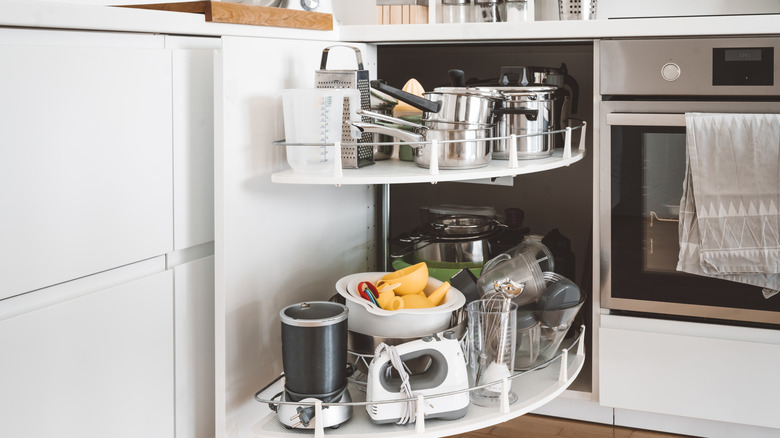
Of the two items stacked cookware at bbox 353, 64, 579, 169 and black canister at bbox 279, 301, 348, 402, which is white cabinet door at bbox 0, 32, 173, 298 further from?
stacked cookware at bbox 353, 64, 579, 169

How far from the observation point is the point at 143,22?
102 centimetres

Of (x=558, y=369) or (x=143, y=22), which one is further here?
(x=558, y=369)

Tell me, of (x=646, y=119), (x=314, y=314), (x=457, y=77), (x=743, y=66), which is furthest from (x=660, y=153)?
(x=314, y=314)

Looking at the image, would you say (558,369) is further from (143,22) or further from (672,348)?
(143,22)

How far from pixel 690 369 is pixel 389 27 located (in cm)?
94

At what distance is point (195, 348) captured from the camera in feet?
3.84

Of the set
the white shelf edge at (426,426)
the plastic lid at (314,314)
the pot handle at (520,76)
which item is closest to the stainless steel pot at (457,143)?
the pot handle at (520,76)

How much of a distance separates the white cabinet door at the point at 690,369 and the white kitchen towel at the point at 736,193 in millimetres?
134

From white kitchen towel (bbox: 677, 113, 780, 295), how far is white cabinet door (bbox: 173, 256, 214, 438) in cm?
91

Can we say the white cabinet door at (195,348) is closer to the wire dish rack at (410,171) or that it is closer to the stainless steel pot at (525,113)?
the wire dish rack at (410,171)

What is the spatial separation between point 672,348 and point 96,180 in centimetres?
113

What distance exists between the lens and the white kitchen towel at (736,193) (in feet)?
4.54

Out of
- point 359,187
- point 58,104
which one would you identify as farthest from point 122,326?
point 359,187

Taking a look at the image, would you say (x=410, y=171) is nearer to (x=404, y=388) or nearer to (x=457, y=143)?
(x=457, y=143)
